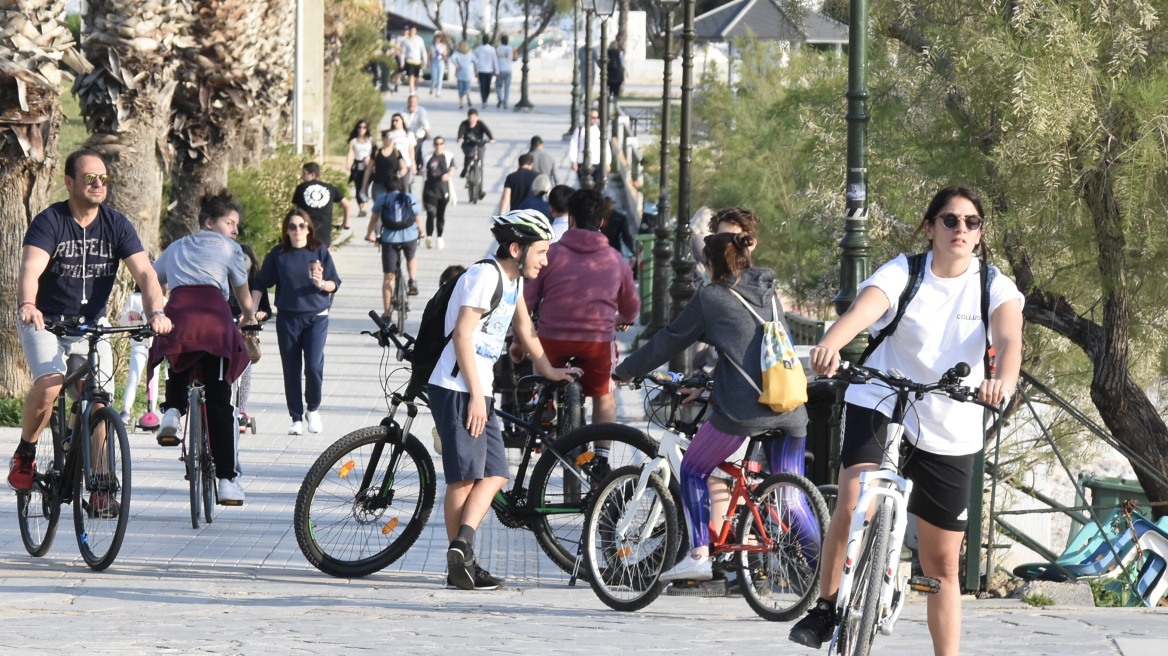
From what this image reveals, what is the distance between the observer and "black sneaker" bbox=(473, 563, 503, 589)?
723 cm

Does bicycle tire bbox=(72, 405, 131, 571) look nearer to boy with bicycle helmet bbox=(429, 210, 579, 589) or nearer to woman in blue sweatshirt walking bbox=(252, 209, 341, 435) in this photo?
boy with bicycle helmet bbox=(429, 210, 579, 589)

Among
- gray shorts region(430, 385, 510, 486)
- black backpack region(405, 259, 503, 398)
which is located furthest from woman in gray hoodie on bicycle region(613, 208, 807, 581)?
black backpack region(405, 259, 503, 398)

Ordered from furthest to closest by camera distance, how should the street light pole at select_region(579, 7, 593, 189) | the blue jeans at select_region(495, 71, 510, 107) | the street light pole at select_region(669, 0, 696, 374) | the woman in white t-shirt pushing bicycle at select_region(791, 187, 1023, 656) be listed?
the blue jeans at select_region(495, 71, 510, 107) < the street light pole at select_region(579, 7, 593, 189) < the street light pole at select_region(669, 0, 696, 374) < the woman in white t-shirt pushing bicycle at select_region(791, 187, 1023, 656)

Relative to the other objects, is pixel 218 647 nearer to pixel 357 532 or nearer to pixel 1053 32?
pixel 357 532

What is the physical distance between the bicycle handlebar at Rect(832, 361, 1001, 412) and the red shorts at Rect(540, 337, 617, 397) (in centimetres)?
397

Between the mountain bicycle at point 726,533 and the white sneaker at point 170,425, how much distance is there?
9.18ft

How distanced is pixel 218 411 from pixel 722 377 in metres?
2.97

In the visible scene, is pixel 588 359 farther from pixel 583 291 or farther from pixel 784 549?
pixel 784 549

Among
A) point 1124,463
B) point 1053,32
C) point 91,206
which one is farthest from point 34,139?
point 1124,463

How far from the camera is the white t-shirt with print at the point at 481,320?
22.9ft

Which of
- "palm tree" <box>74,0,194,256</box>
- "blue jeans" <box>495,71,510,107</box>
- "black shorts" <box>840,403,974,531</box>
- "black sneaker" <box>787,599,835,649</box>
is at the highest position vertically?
"blue jeans" <box>495,71,510,107</box>

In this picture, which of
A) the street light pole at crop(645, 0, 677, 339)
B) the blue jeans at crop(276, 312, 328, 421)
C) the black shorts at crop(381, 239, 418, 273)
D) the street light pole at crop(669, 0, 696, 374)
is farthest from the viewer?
the street light pole at crop(645, 0, 677, 339)

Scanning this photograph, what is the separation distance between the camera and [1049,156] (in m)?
10.1

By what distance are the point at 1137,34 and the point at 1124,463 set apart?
25.2 feet
